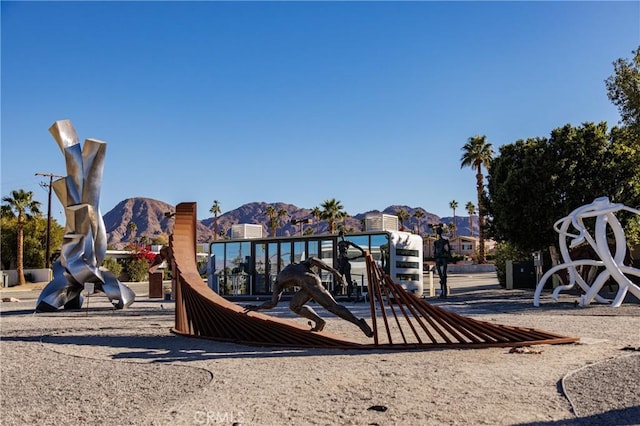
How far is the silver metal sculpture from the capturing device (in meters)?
17.3

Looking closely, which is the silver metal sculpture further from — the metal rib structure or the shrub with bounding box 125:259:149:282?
the shrub with bounding box 125:259:149:282

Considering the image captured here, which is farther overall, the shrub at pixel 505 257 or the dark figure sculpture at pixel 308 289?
the shrub at pixel 505 257

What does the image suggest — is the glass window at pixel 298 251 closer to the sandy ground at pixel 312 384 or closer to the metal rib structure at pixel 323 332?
the metal rib structure at pixel 323 332

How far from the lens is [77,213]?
17.3 meters

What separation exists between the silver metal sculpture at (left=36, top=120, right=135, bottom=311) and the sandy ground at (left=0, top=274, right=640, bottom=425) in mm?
7896

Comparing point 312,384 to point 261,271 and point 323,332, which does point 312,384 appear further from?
point 261,271

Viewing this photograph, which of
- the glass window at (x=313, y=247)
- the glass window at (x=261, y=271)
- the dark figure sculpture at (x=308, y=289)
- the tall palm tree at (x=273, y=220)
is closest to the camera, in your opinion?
the dark figure sculpture at (x=308, y=289)

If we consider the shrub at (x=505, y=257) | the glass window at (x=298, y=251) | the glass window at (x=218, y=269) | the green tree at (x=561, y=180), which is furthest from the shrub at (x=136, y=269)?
the green tree at (x=561, y=180)

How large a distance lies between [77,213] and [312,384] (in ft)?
45.4

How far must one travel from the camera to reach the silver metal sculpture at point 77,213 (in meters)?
17.3

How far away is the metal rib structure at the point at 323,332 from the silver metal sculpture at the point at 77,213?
22.6ft

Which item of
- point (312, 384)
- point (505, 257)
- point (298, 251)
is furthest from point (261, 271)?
point (312, 384)

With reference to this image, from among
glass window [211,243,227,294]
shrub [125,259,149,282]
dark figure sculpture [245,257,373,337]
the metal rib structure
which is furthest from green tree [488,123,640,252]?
shrub [125,259,149,282]

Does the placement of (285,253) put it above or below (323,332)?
above
